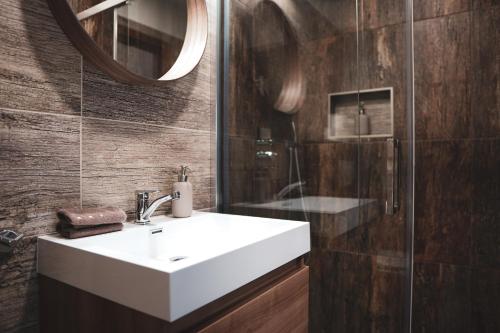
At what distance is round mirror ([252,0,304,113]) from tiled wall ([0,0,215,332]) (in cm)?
48

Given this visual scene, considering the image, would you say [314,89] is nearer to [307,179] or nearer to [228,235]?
[307,179]

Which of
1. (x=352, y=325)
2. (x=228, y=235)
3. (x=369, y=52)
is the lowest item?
(x=352, y=325)

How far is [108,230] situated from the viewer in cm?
95

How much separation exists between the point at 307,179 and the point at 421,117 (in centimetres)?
75

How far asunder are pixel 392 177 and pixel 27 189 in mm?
1409

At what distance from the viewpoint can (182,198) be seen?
1244mm

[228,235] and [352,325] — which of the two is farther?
[352,325]

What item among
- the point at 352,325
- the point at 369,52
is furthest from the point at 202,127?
the point at 352,325

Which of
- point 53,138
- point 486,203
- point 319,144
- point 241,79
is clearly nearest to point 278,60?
point 241,79

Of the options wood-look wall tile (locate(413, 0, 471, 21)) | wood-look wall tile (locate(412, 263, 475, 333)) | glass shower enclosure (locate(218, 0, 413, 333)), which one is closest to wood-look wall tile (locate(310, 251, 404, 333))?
glass shower enclosure (locate(218, 0, 413, 333))

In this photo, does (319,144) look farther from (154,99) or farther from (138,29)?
(138,29)

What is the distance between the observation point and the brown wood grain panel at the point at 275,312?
758mm

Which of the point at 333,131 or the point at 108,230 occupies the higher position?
the point at 333,131

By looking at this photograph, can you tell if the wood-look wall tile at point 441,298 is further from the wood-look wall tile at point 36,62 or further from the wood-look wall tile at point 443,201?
the wood-look wall tile at point 36,62
